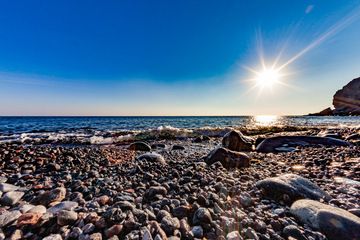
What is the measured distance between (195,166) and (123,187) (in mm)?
1847

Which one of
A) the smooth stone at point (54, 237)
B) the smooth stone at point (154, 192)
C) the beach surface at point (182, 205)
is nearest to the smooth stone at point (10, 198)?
the beach surface at point (182, 205)

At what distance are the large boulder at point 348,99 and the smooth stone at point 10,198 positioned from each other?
84.3 metres

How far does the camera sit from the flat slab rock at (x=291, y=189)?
272 cm

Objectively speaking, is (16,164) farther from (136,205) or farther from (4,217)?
(136,205)

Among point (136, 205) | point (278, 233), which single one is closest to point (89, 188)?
point (136, 205)

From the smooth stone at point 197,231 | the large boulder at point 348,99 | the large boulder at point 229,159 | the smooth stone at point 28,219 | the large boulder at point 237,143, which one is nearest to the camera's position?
the smooth stone at point 197,231

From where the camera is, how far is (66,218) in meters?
2.12

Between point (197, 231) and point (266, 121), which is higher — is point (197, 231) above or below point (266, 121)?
above

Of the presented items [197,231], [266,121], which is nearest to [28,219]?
[197,231]

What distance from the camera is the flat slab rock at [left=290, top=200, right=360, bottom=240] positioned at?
1.85 metres

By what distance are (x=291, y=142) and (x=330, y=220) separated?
22.7 ft

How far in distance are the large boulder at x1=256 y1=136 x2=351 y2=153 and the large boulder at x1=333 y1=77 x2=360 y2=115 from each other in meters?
74.7

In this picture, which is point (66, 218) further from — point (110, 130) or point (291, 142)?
point (110, 130)

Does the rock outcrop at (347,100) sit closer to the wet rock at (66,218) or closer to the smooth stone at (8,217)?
the wet rock at (66,218)
